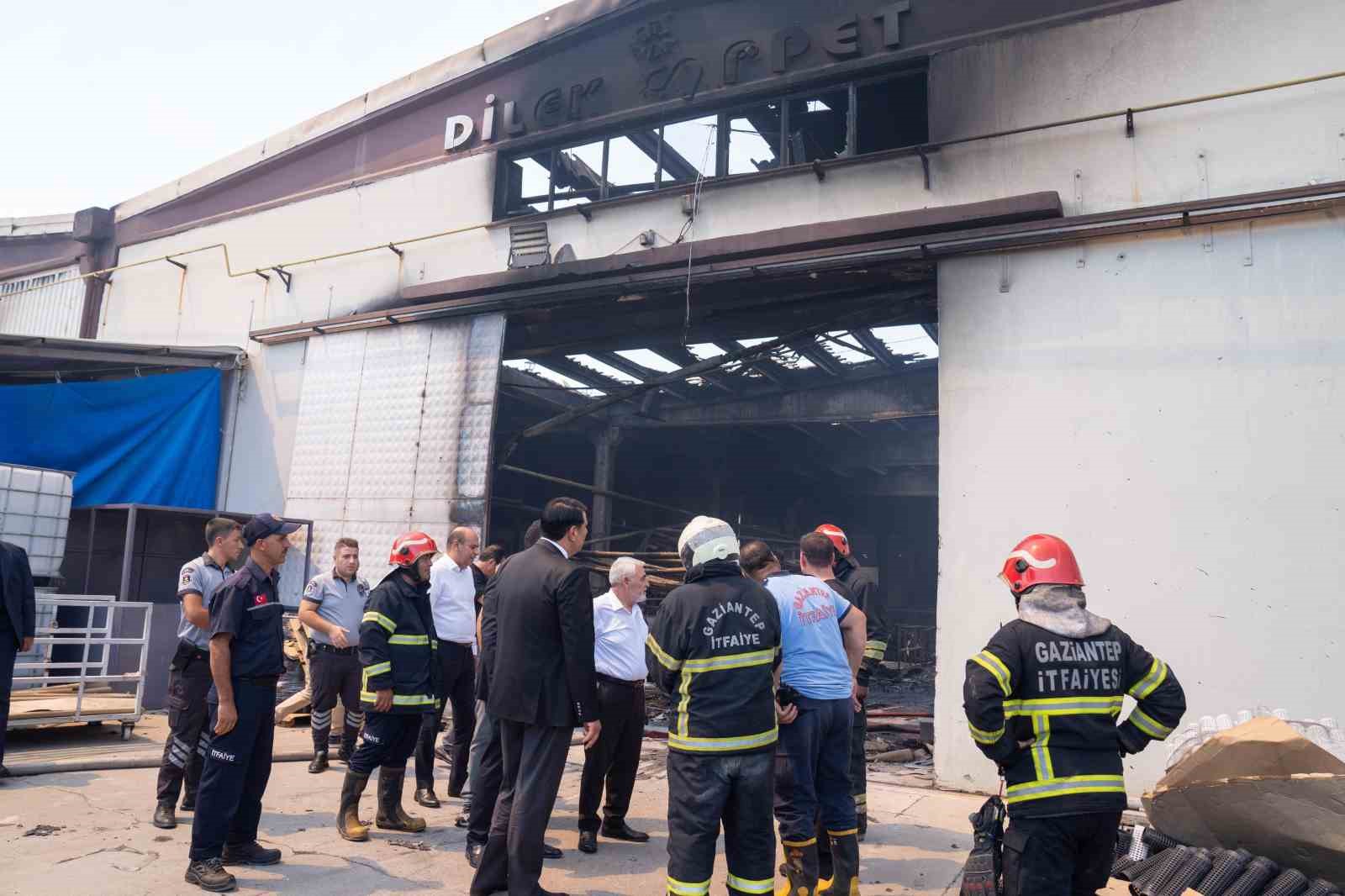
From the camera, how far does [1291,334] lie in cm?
736

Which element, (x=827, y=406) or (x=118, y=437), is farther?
(x=827, y=406)

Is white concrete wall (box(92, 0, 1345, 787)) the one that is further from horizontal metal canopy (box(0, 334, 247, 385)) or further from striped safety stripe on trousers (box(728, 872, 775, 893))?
horizontal metal canopy (box(0, 334, 247, 385))

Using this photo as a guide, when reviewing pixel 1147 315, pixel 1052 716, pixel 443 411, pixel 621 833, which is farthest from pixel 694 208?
pixel 1052 716

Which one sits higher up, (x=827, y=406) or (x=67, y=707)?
(x=827, y=406)

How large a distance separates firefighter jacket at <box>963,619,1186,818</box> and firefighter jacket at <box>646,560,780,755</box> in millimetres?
1033

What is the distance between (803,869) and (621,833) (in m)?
1.90

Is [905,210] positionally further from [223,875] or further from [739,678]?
[223,875]

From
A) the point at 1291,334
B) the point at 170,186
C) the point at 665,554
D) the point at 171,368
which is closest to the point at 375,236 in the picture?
the point at 171,368

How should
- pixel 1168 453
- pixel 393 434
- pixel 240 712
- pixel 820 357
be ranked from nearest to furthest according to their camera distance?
pixel 240 712
pixel 1168 453
pixel 393 434
pixel 820 357

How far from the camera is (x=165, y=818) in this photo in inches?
232

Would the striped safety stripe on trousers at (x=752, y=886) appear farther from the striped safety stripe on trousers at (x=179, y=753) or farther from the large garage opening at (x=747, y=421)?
the large garage opening at (x=747, y=421)

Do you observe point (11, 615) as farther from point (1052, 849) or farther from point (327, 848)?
point (1052, 849)

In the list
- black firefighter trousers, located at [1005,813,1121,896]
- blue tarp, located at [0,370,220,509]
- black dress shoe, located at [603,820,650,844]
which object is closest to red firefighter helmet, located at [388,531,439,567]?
black dress shoe, located at [603,820,650,844]

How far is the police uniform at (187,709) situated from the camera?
19.6 feet
